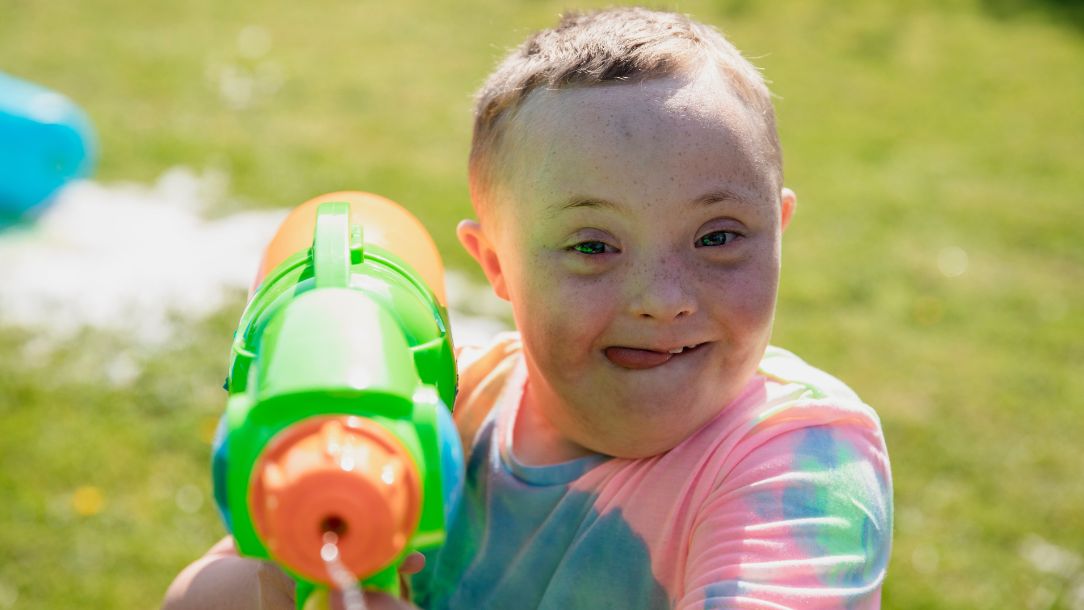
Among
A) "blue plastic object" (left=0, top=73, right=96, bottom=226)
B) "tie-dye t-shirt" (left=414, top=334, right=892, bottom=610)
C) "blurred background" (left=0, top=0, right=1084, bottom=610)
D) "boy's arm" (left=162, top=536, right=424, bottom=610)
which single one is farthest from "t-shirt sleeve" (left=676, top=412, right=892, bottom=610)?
"blue plastic object" (left=0, top=73, right=96, bottom=226)

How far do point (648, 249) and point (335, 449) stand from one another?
676 millimetres

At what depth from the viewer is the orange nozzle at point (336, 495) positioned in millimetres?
1210

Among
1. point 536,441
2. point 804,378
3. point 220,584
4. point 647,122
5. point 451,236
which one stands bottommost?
point 451,236

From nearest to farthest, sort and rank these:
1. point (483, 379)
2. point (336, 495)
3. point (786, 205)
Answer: point (336, 495), point (786, 205), point (483, 379)

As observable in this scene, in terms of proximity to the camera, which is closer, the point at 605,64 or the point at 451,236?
the point at 605,64

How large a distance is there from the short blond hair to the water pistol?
1.81 ft

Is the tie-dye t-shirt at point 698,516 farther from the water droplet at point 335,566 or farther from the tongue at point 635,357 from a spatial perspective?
the water droplet at point 335,566

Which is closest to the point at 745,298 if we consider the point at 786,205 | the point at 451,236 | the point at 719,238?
the point at 719,238

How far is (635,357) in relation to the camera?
1801 mm

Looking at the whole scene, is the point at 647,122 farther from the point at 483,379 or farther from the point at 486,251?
the point at 483,379

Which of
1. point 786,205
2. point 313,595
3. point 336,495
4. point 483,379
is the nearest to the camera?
point 336,495

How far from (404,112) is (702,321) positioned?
216 inches

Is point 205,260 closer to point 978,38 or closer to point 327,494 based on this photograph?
point 327,494

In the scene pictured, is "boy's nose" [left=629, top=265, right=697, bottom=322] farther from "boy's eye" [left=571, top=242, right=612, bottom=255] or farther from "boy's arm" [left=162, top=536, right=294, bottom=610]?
"boy's arm" [left=162, top=536, right=294, bottom=610]
